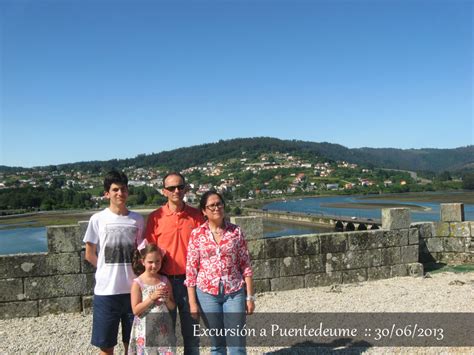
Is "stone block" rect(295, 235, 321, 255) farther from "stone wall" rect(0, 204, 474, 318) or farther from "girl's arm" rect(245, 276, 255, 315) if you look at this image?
"girl's arm" rect(245, 276, 255, 315)

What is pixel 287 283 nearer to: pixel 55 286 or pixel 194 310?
pixel 55 286

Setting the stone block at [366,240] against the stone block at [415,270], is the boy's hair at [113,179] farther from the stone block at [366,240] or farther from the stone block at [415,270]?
the stone block at [415,270]

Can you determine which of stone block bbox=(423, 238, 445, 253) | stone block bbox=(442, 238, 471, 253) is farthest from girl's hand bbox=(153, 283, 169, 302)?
stone block bbox=(442, 238, 471, 253)

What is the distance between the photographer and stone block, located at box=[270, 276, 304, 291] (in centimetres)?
657

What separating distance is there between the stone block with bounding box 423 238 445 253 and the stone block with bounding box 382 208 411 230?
4.38 ft

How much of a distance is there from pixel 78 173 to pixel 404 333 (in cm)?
14454

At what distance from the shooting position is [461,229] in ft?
27.2

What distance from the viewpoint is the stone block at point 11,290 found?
5.58 m

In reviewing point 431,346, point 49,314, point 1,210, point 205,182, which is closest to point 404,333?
point 431,346

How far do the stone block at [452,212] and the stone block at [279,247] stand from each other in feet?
11.9

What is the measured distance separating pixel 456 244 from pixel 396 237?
1885 millimetres

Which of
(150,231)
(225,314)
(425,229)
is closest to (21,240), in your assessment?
(425,229)

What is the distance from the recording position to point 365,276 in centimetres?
706

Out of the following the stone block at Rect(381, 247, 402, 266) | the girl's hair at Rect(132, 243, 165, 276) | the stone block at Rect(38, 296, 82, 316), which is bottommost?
the stone block at Rect(38, 296, 82, 316)
